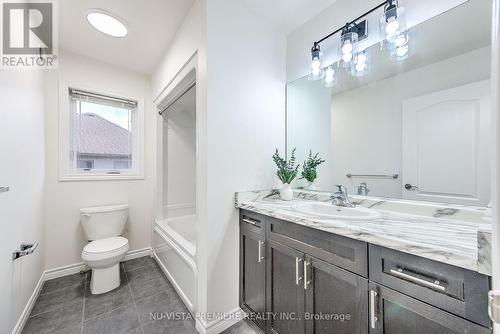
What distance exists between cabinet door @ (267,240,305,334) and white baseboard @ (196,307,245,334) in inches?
12.5

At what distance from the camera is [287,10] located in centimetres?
165

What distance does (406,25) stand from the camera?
48.3 inches

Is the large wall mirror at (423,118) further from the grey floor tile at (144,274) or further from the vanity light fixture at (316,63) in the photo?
the grey floor tile at (144,274)

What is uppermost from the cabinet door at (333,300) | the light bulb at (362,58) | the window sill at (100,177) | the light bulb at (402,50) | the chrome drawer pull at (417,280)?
the light bulb at (362,58)

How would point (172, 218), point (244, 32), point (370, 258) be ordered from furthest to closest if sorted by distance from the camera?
1. point (172, 218)
2. point (244, 32)
3. point (370, 258)

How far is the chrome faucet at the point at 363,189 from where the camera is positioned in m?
1.44

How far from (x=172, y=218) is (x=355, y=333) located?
217cm

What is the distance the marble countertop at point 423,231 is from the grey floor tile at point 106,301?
4.93ft

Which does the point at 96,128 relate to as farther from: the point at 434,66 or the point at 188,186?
the point at 434,66

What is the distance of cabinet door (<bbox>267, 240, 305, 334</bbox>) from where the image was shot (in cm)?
113

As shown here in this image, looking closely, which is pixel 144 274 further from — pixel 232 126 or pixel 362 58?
pixel 362 58

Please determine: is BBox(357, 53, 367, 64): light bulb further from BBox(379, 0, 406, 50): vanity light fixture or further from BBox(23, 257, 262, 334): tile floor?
BBox(23, 257, 262, 334): tile floor

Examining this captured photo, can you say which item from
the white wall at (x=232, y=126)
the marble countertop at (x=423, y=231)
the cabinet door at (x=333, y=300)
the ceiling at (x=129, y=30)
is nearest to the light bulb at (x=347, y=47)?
the white wall at (x=232, y=126)

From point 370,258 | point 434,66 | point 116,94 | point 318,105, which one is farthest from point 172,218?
point 434,66
